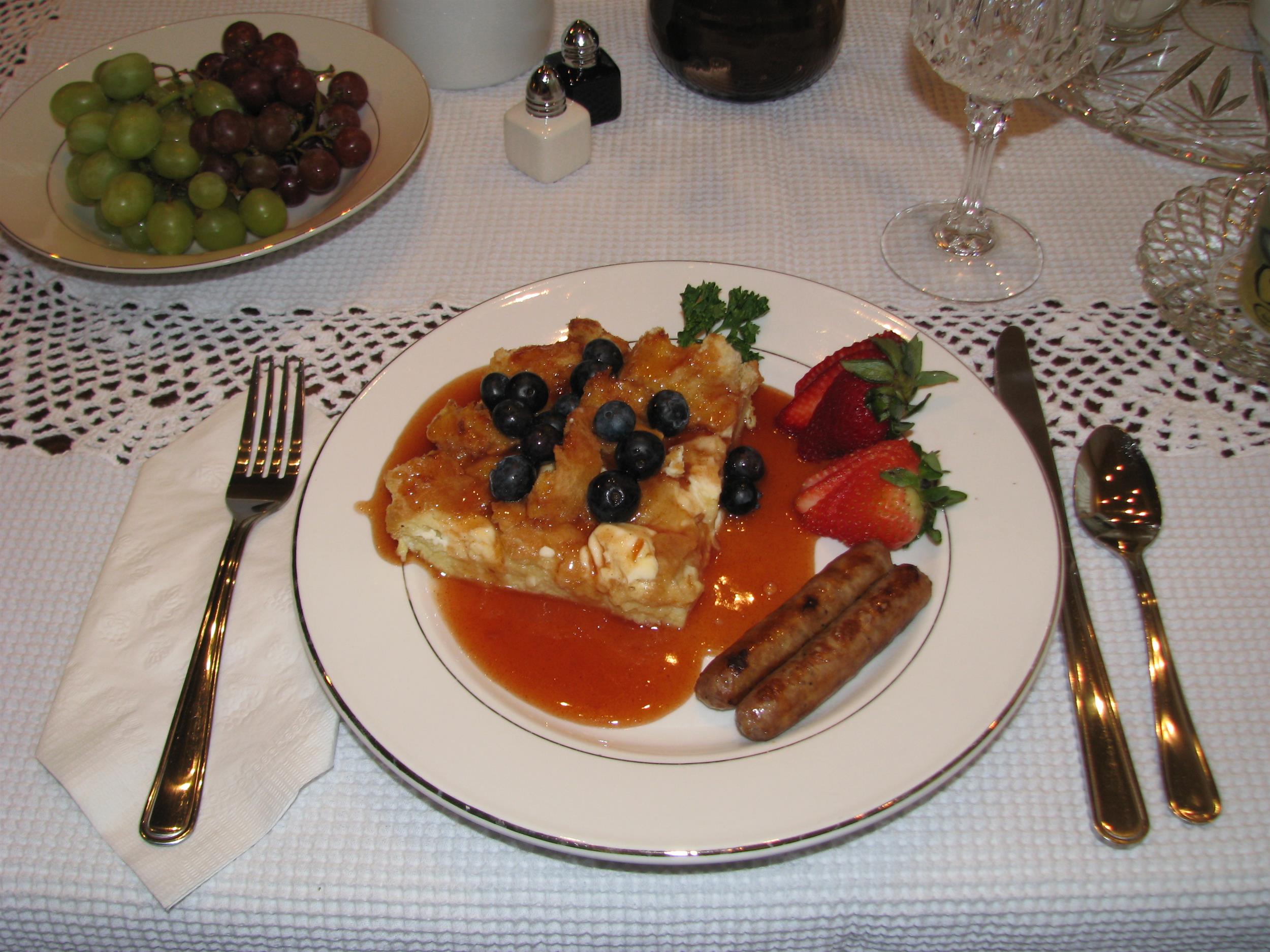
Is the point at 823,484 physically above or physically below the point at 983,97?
below

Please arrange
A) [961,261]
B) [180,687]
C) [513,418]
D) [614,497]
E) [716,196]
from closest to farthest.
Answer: [180,687] → [614,497] → [513,418] → [961,261] → [716,196]

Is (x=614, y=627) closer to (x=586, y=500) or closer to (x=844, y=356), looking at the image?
(x=586, y=500)

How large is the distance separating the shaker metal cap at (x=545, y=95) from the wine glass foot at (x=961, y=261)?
1.06 m

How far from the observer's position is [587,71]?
303cm

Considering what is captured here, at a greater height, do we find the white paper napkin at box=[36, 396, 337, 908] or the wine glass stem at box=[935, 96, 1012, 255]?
the wine glass stem at box=[935, 96, 1012, 255]

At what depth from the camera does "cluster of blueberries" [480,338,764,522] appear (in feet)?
6.46

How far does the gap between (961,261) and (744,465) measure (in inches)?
41.4

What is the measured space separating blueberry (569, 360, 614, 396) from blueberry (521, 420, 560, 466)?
0.50 feet

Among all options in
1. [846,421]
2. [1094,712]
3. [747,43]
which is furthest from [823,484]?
[747,43]

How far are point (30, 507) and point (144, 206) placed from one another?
0.86 metres

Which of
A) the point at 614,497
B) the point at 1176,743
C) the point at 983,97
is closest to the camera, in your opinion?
the point at 1176,743

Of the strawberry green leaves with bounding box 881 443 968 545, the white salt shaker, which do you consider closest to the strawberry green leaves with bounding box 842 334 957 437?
the strawberry green leaves with bounding box 881 443 968 545

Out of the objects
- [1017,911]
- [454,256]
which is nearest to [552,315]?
[454,256]

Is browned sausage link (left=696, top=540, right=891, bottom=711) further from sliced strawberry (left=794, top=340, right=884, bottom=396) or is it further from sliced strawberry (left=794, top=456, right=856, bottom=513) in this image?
sliced strawberry (left=794, top=340, right=884, bottom=396)
